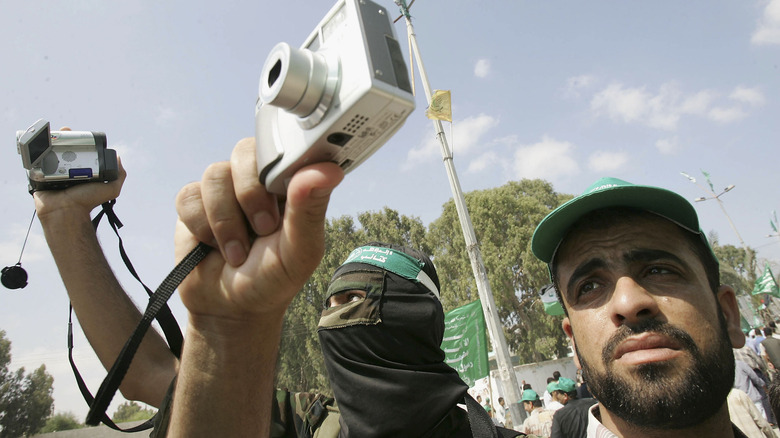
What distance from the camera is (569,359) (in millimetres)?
23844

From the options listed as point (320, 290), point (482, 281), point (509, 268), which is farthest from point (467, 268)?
point (482, 281)

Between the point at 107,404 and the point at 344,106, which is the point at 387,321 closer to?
the point at 107,404

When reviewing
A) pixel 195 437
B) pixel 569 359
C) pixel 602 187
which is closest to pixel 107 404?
pixel 195 437

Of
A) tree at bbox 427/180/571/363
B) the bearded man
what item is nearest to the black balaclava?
the bearded man

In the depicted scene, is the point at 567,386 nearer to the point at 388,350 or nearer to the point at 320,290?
the point at 388,350

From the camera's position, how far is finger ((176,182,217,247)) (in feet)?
2.94

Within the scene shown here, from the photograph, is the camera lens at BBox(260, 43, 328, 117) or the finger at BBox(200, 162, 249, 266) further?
the finger at BBox(200, 162, 249, 266)

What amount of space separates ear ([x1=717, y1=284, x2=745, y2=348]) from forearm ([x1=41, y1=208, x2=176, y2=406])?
2.04 metres

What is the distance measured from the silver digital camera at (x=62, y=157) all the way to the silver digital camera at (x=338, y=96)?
959 mm

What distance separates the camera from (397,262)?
224 centimetres

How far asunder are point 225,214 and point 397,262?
4.73ft

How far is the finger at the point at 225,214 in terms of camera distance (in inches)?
33.8

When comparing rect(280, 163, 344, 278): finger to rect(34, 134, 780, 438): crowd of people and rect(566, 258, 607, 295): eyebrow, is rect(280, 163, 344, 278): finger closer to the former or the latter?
rect(34, 134, 780, 438): crowd of people

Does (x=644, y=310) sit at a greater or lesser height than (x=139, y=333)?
greater
